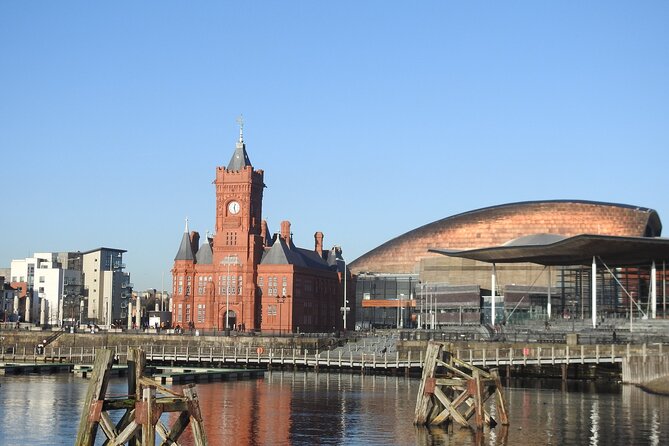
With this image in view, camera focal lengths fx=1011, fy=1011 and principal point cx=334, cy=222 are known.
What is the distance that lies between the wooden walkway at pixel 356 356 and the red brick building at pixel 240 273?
18.5 metres

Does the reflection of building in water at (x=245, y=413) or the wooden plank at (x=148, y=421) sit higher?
the wooden plank at (x=148, y=421)

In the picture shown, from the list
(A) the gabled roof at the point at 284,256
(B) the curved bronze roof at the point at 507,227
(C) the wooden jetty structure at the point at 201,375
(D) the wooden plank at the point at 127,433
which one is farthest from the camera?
(B) the curved bronze roof at the point at 507,227

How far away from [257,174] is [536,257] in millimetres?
39775

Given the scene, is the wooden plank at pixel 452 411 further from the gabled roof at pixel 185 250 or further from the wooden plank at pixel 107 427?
the gabled roof at pixel 185 250

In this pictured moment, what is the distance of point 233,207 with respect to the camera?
408 feet

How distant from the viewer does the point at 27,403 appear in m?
56.5

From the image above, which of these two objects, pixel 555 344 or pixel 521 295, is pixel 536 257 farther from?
pixel 521 295

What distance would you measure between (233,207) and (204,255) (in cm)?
784

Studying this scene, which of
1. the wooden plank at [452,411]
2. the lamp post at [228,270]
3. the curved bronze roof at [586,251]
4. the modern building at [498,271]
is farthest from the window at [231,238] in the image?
the wooden plank at [452,411]

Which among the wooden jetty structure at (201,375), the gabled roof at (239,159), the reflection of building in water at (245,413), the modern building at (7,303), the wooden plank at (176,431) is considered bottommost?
the reflection of building in water at (245,413)

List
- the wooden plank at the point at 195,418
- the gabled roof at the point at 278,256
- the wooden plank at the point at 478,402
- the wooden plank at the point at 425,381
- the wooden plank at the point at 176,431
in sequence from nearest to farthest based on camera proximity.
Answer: the wooden plank at the point at 195,418
the wooden plank at the point at 176,431
the wooden plank at the point at 478,402
the wooden plank at the point at 425,381
the gabled roof at the point at 278,256

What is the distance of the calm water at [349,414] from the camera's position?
42.7 m

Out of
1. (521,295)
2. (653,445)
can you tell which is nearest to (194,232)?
(521,295)

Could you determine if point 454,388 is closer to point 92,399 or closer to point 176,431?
point 176,431
